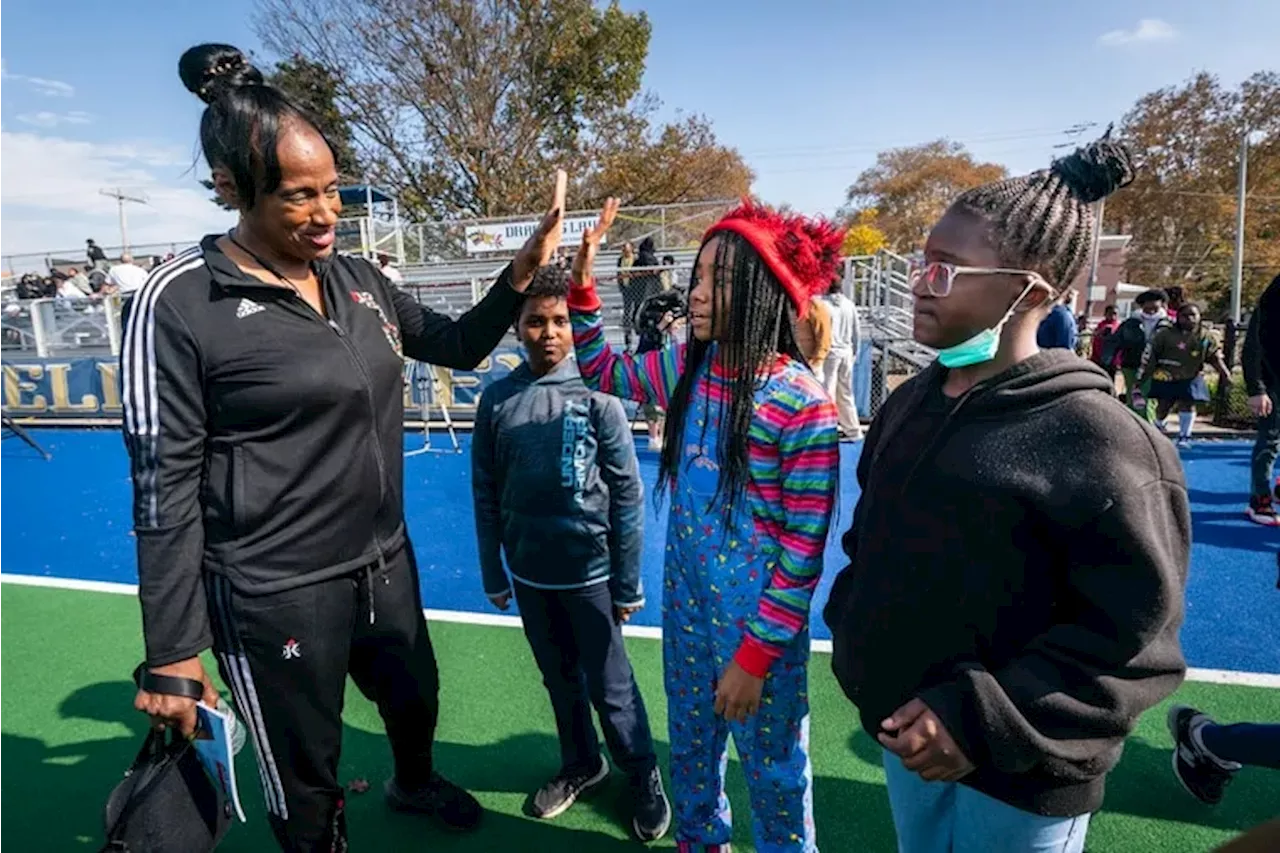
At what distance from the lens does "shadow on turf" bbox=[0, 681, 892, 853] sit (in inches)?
98.7

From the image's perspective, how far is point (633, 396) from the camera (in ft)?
7.52

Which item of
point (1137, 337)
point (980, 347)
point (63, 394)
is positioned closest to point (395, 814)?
point (980, 347)

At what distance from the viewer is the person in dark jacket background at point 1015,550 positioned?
120 centimetres

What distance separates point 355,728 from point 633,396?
80.9 inches

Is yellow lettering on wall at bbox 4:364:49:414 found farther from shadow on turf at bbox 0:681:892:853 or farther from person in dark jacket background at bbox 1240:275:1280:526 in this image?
person in dark jacket background at bbox 1240:275:1280:526

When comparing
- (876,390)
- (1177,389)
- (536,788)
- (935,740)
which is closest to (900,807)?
(935,740)

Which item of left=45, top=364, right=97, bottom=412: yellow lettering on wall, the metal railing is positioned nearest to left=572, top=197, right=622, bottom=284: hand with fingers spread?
left=45, top=364, right=97, bottom=412: yellow lettering on wall

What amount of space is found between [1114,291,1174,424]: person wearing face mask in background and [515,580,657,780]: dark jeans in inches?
323

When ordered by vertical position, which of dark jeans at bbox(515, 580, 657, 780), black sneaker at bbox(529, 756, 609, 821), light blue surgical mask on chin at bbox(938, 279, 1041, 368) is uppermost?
light blue surgical mask on chin at bbox(938, 279, 1041, 368)

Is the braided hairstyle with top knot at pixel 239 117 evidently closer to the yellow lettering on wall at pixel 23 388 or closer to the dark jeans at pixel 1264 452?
the dark jeans at pixel 1264 452

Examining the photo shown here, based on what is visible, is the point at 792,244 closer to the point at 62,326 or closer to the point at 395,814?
the point at 395,814

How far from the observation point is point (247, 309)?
5.65 feet

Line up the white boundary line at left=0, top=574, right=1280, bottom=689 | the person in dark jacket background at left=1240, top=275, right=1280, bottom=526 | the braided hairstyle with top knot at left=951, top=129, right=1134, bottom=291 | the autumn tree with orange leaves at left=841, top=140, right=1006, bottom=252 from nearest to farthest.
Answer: the braided hairstyle with top knot at left=951, top=129, right=1134, bottom=291 < the white boundary line at left=0, top=574, right=1280, bottom=689 < the person in dark jacket background at left=1240, top=275, right=1280, bottom=526 < the autumn tree with orange leaves at left=841, top=140, right=1006, bottom=252

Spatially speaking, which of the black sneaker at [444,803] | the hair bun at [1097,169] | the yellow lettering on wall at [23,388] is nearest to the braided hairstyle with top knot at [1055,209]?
the hair bun at [1097,169]
